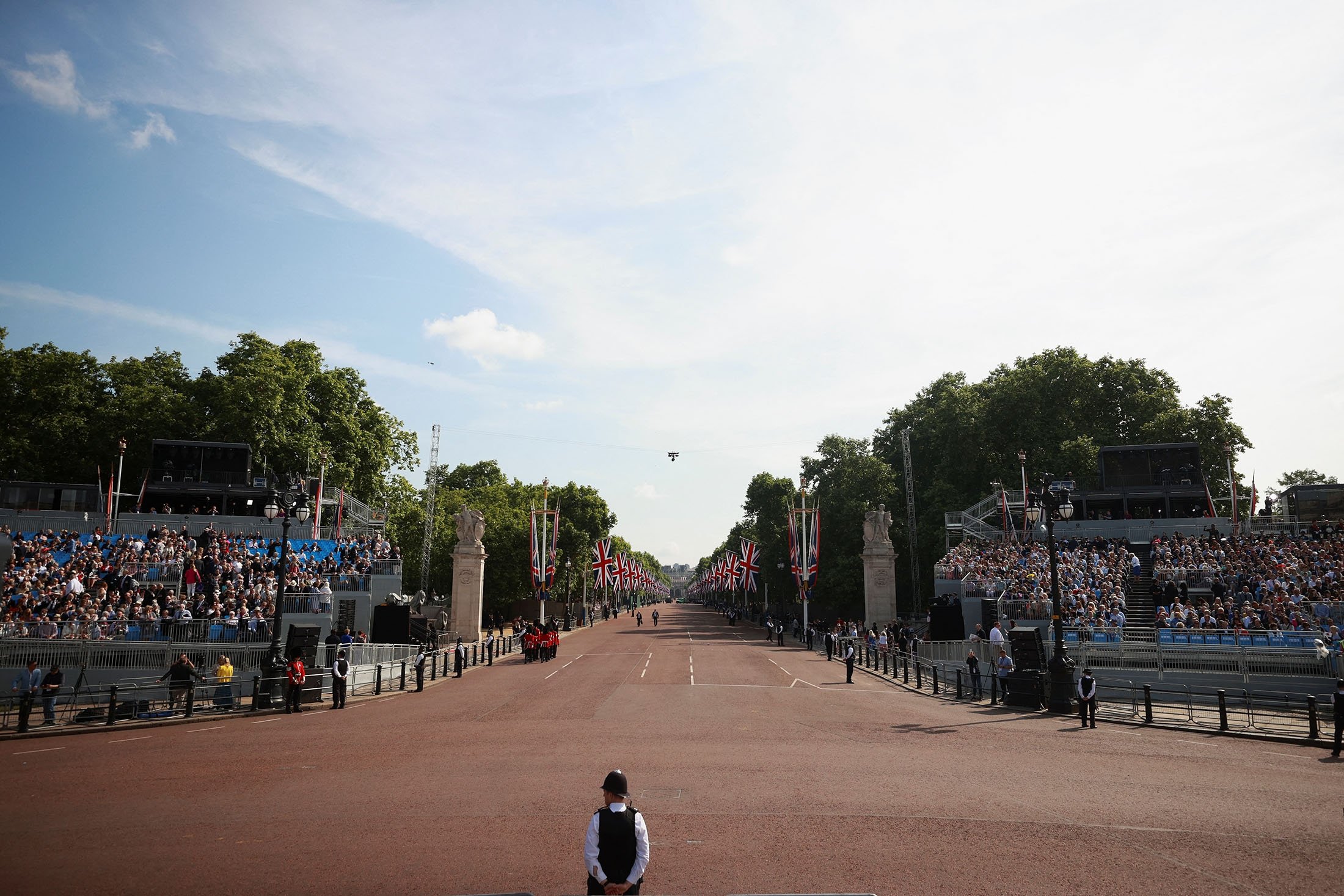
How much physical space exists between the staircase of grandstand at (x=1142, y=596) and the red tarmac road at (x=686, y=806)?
1579 cm

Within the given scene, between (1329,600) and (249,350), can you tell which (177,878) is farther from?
(249,350)

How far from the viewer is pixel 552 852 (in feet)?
27.8

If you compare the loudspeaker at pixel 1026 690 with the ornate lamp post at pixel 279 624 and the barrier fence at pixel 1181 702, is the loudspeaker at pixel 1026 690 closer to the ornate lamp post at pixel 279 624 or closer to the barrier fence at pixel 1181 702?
the barrier fence at pixel 1181 702

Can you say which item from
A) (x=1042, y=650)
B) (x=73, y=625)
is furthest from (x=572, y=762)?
(x=73, y=625)

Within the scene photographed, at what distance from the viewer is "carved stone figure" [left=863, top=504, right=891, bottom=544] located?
4872 centimetres

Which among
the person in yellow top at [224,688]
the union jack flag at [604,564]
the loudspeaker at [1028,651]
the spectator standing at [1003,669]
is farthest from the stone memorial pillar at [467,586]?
the loudspeaker at [1028,651]

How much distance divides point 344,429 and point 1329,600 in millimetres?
52050

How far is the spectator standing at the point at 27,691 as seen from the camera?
16.4 m

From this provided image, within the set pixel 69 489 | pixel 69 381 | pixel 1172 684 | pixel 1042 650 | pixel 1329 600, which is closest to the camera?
pixel 1042 650

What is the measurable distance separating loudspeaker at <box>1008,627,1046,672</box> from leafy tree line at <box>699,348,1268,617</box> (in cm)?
3552

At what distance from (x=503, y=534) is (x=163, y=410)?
1123 inches

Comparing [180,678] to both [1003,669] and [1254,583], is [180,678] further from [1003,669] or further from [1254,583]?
[1254,583]

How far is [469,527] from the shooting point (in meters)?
47.6

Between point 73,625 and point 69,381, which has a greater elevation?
point 69,381
